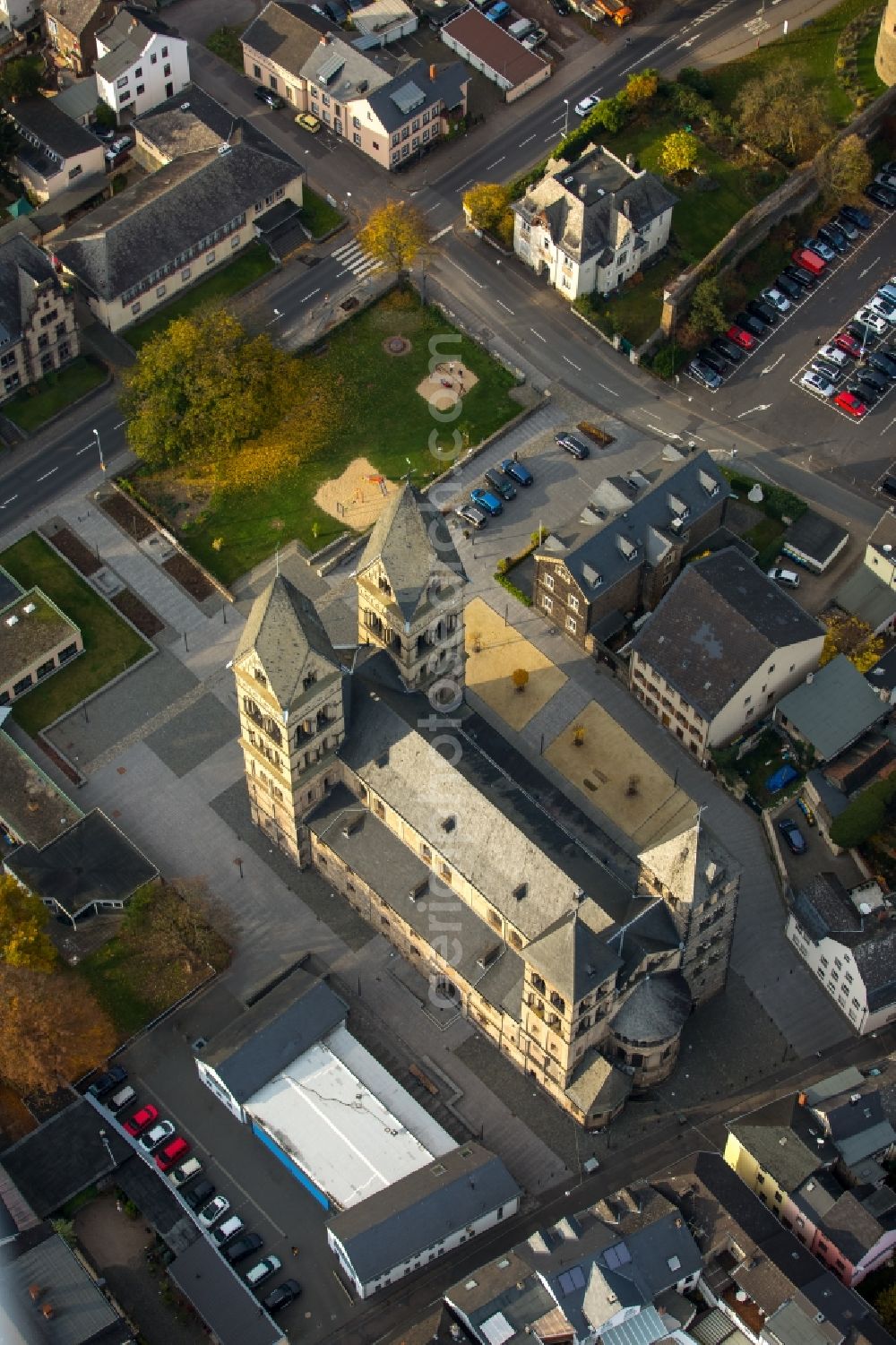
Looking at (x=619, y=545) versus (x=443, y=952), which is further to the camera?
(x=619, y=545)

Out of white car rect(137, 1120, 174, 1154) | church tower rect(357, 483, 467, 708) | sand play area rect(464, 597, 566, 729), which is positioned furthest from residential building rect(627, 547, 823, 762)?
white car rect(137, 1120, 174, 1154)

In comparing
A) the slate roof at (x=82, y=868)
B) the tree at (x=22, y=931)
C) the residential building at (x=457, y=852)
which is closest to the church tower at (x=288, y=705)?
the residential building at (x=457, y=852)

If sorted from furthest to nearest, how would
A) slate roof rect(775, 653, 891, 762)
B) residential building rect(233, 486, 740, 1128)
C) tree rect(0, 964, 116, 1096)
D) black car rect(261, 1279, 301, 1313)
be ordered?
slate roof rect(775, 653, 891, 762), tree rect(0, 964, 116, 1096), residential building rect(233, 486, 740, 1128), black car rect(261, 1279, 301, 1313)

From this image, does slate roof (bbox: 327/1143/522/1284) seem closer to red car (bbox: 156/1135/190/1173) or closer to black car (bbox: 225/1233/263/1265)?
black car (bbox: 225/1233/263/1265)

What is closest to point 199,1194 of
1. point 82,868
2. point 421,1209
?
point 421,1209

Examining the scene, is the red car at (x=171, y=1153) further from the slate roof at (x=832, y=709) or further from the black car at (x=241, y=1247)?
the slate roof at (x=832, y=709)

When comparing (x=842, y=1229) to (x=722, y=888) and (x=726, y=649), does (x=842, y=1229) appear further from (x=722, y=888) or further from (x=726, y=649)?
(x=726, y=649)

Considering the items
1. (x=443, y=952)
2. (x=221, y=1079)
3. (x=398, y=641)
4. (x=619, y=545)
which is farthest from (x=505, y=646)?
(x=221, y=1079)

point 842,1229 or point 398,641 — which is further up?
point 398,641
